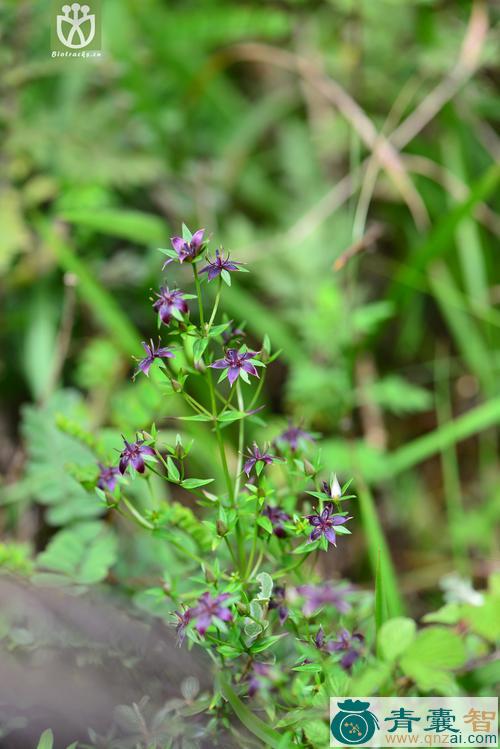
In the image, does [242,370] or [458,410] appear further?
[458,410]

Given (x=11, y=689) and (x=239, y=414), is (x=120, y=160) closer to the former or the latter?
(x=239, y=414)

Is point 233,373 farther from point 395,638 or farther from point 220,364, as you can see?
point 395,638

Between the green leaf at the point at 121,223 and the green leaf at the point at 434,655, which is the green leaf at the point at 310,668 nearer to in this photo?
the green leaf at the point at 434,655

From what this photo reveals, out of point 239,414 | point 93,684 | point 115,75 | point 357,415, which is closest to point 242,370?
point 239,414

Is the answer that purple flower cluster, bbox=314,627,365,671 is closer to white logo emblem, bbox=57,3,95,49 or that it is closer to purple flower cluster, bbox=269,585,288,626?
purple flower cluster, bbox=269,585,288,626

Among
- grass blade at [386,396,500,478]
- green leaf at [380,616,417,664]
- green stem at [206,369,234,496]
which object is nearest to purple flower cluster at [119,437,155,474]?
green stem at [206,369,234,496]

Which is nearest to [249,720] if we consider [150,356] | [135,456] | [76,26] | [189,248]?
[135,456]

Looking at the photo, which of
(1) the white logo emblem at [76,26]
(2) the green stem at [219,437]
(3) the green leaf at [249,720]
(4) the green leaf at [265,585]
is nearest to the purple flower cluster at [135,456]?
(2) the green stem at [219,437]
